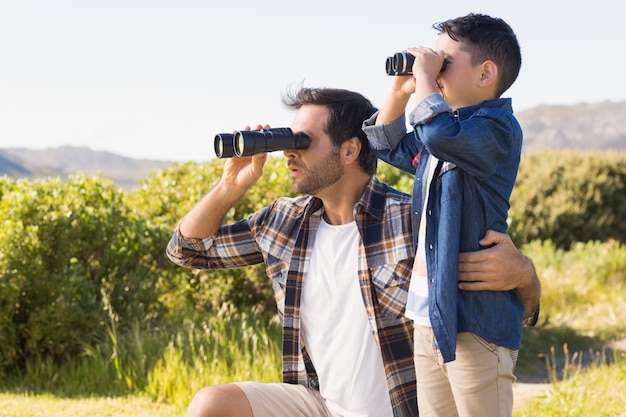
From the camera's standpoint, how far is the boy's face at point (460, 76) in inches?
107

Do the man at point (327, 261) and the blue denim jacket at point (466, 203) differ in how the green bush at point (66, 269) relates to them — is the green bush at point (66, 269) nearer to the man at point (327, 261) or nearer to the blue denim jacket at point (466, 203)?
the man at point (327, 261)

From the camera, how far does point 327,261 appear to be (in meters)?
3.35

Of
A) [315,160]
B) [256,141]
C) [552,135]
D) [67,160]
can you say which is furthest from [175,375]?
[552,135]

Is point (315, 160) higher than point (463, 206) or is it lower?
higher

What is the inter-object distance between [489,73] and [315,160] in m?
0.91

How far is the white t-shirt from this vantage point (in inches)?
127

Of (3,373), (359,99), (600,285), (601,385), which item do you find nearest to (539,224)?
(600,285)

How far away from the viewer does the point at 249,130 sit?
10.6ft

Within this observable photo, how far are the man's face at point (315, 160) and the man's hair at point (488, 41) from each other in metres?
0.80

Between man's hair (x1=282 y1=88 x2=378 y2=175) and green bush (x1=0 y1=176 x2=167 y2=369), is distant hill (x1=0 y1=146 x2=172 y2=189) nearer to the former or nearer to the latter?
green bush (x1=0 y1=176 x2=167 y2=369)

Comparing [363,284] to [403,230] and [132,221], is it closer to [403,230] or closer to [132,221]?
[403,230]

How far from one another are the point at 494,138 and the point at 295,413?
138cm

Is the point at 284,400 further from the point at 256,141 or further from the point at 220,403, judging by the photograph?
the point at 256,141

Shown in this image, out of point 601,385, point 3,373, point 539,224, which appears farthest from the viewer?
point 539,224
